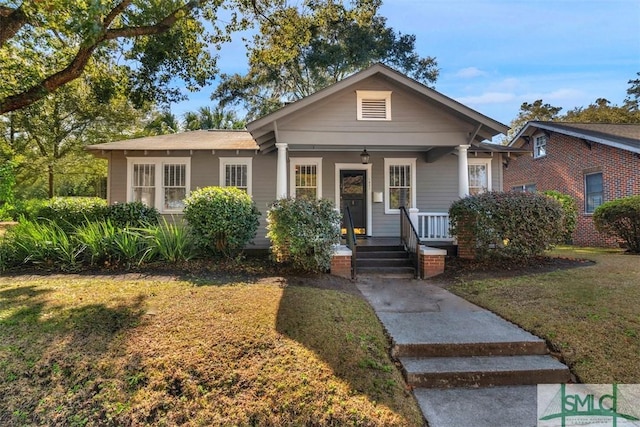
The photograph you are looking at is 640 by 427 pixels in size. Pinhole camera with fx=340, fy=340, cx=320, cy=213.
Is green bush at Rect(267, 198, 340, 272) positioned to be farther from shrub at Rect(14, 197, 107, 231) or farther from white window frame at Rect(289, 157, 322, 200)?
shrub at Rect(14, 197, 107, 231)

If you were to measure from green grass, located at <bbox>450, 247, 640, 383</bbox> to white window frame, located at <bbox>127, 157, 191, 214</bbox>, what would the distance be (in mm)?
8497

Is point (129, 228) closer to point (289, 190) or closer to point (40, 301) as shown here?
point (40, 301)

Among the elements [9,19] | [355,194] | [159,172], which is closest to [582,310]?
[355,194]

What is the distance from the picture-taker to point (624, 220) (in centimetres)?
1052

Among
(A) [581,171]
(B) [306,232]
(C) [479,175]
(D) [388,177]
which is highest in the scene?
(A) [581,171]

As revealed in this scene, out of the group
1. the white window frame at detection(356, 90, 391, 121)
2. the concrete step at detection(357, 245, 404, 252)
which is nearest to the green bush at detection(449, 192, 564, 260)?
the concrete step at detection(357, 245, 404, 252)

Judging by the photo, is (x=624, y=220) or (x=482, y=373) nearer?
(x=482, y=373)

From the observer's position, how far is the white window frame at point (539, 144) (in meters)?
16.9

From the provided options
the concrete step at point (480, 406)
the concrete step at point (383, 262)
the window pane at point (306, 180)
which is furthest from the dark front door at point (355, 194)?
the concrete step at point (480, 406)

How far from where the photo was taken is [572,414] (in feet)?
9.78

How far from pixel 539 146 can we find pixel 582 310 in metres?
15.4

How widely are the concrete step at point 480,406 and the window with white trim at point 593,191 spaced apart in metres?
14.4

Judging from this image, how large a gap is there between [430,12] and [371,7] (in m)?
2.55

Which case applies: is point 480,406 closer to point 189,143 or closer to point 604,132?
point 189,143
